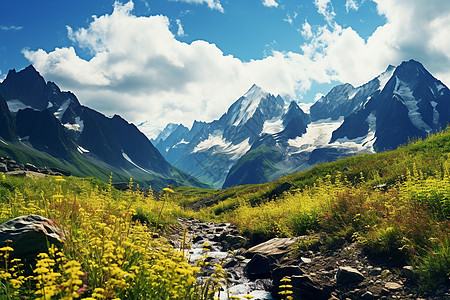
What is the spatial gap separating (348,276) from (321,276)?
831 millimetres

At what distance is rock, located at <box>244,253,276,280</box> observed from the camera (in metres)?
9.47

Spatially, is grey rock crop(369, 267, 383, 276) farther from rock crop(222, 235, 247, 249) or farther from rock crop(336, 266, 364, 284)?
rock crop(222, 235, 247, 249)

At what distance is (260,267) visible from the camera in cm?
968

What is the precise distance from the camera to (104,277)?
4.99 m

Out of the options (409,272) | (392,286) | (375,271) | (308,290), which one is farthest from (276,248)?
(409,272)

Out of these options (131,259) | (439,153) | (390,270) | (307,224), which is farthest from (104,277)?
(439,153)

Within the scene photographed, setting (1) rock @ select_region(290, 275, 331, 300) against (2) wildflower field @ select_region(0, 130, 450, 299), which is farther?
(1) rock @ select_region(290, 275, 331, 300)

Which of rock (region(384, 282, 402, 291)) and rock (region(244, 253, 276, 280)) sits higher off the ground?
rock (region(384, 282, 402, 291))

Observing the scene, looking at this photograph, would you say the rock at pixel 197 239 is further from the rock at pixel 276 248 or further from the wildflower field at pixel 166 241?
the rock at pixel 276 248

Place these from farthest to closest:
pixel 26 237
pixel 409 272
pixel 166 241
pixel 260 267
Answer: pixel 260 267, pixel 166 241, pixel 409 272, pixel 26 237

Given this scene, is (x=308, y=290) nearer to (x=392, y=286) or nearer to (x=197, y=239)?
(x=392, y=286)

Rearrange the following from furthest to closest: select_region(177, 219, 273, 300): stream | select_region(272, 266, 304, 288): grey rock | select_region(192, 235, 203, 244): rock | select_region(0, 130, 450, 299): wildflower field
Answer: select_region(192, 235, 203, 244): rock, select_region(177, 219, 273, 300): stream, select_region(272, 266, 304, 288): grey rock, select_region(0, 130, 450, 299): wildflower field

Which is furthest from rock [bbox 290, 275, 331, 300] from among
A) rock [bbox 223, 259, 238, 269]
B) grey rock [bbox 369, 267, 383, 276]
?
rock [bbox 223, 259, 238, 269]

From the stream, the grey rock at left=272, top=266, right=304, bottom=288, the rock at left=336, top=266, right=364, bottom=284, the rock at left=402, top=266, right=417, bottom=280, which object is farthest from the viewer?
the stream
